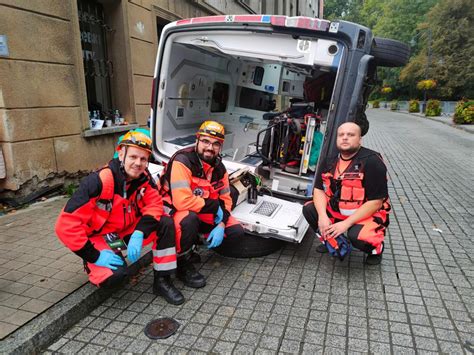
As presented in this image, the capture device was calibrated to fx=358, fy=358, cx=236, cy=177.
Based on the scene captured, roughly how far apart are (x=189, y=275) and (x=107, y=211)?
2.98ft

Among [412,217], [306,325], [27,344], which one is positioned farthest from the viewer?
[412,217]

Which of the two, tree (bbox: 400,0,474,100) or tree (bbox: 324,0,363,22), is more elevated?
tree (bbox: 324,0,363,22)

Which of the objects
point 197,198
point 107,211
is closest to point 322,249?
point 197,198

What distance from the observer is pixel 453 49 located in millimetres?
32094

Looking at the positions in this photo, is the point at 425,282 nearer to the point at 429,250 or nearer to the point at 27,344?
the point at 429,250

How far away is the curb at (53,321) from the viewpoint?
2.11m

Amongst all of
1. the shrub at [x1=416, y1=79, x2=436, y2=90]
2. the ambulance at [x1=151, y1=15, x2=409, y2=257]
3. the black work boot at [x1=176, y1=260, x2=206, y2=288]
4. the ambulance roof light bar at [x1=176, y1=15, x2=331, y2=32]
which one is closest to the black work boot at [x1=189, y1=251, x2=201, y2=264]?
the black work boot at [x1=176, y1=260, x2=206, y2=288]

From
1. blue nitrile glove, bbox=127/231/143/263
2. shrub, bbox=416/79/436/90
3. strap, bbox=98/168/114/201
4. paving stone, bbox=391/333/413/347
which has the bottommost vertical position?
paving stone, bbox=391/333/413/347

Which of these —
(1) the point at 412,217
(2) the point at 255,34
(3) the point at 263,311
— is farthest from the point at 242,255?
(1) the point at 412,217

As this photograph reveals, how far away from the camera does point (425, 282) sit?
3.07 meters

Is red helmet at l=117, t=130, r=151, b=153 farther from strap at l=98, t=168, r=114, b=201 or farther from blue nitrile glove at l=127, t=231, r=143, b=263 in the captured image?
blue nitrile glove at l=127, t=231, r=143, b=263

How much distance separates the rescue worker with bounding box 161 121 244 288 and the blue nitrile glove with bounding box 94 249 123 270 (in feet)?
1.67

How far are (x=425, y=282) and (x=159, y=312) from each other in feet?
7.31

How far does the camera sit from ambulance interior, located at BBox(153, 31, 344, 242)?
3.64m
